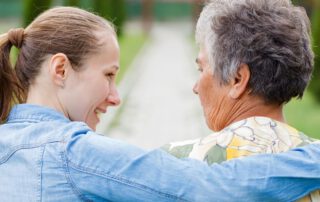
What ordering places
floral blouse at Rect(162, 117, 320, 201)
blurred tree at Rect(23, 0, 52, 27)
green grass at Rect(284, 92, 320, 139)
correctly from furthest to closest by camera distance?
blurred tree at Rect(23, 0, 52, 27), green grass at Rect(284, 92, 320, 139), floral blouse at Rect(162, 117, 320, 201)

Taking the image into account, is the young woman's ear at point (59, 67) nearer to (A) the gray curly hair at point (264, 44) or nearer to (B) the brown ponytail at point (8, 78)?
(B) the brown ponytail at point (8, 78)

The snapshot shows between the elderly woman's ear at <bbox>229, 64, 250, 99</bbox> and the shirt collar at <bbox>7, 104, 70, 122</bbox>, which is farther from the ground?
the elderly woman's ear at <bbox>229, 64, 250, 99</bbox>

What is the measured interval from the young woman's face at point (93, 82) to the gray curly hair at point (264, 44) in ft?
1.08

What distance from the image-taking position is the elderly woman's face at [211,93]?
2.59 meters

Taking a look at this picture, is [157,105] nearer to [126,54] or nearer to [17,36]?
[126,54]

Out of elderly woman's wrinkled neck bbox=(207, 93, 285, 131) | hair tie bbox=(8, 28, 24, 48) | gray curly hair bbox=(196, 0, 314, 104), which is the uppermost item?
gray curly hair bbox=(196, 0, 314, 104)

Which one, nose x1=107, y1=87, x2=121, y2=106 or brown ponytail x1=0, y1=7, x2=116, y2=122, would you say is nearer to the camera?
brown ponytail x1=0, y1=7, x2=116, y2=122

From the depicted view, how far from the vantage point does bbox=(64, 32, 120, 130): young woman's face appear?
259 cm

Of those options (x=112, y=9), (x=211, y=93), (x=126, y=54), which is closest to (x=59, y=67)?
(x=211, y=93)

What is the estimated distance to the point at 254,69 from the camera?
246 centimetres

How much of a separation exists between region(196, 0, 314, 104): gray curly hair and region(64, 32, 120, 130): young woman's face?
0.33m

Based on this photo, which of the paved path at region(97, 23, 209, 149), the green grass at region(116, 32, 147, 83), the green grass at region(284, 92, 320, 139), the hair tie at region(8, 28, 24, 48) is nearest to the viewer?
the hair tie at region(8, 28, 24, 48)

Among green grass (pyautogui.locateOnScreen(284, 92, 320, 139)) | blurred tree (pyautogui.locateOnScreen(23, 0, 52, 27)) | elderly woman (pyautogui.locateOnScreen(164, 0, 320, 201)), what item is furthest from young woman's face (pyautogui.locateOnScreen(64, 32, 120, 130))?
blurred tree (pyautogui.locateOnScreen(23, 0, 52, 27))

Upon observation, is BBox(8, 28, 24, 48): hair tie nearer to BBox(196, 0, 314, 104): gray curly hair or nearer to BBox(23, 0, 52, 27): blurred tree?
BBox(196, 0, 314, 104): gray curly hair
